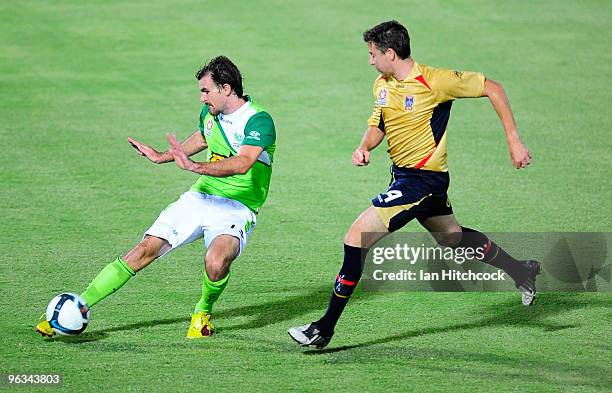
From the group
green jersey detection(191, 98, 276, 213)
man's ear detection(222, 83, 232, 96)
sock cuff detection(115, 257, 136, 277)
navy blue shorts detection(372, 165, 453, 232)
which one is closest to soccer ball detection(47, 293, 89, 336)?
sock cuff detection(115, 257, 136, 277)

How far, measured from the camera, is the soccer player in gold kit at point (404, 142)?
7.94 metres

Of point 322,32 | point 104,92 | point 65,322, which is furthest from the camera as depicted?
point 322,32

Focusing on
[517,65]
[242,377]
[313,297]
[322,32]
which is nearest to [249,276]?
[313,297]

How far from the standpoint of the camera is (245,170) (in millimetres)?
8086

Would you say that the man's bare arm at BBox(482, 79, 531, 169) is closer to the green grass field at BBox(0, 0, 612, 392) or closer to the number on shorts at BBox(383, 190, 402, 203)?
the number on shorts at BBox(383, 190, 402, 203)

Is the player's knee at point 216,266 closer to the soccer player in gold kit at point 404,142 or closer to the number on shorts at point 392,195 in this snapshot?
the soccer player in gold kit at point 404,142

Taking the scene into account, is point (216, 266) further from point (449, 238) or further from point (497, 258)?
point (497, 258)

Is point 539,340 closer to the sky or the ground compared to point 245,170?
closer to the ground

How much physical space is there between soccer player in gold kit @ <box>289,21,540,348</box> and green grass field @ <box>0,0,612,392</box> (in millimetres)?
558

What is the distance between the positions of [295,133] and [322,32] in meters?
4.84

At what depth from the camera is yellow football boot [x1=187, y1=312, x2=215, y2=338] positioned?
26.8ft

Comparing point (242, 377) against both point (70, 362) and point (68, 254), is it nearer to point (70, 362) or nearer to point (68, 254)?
point (70, 362)

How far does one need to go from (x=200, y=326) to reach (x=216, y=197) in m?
0.96

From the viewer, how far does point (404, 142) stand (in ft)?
27.1
